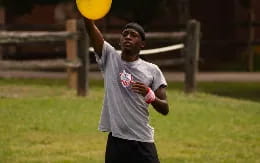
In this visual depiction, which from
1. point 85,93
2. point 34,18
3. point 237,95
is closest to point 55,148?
point 85,93

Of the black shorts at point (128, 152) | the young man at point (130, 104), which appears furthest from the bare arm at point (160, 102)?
the black shorts at point (128, 152)

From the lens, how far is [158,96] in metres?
4.74

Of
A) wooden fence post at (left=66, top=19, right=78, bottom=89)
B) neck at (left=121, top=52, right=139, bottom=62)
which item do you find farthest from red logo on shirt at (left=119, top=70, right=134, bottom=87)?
wooden fence post at (left=66, top=19, right=78, bottom=89)

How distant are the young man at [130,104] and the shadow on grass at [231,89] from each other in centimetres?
1017

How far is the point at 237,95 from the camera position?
15.2 metres

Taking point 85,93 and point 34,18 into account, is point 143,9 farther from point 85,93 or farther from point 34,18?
point 85,93

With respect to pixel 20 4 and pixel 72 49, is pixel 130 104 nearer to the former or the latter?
pixel 72 49

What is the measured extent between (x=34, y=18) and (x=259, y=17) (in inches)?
343

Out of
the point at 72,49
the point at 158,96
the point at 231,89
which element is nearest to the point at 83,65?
the point at 72,49

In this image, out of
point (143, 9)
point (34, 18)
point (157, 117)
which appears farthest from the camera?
point (34, 18)

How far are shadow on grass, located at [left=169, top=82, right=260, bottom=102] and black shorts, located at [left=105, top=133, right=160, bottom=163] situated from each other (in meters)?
10.2

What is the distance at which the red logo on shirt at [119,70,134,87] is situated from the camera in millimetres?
4629

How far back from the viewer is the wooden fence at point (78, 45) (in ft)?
39.1

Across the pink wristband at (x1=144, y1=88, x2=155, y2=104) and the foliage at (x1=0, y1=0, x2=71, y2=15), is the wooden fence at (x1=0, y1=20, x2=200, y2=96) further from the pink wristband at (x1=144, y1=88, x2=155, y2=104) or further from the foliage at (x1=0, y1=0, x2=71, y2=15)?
the pink wristband at (x1=144, y1=88, x2=155, y2=104)
